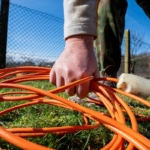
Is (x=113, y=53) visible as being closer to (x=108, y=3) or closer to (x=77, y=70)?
(x=108, y=3)

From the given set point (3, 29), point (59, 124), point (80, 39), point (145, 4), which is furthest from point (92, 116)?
point (3, 29)

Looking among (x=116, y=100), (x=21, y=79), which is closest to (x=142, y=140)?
(x=116, y=100)

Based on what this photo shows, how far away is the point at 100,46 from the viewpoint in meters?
1.88

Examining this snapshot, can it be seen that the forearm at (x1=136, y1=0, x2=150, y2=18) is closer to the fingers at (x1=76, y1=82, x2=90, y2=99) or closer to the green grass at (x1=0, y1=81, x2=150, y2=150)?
the green grass at (x1=0, y1=81, x2=150, y2=150)

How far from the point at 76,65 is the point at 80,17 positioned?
0.64 feet

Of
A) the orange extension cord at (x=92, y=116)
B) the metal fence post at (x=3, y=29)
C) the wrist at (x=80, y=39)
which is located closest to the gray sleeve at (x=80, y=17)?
the wrist at (x=80, y=39)

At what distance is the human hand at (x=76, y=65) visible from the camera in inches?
29.9

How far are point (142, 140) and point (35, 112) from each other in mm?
938

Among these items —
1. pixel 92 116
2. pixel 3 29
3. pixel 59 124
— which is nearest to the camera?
pixel 92 116

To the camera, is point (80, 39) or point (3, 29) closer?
point (80, 39)

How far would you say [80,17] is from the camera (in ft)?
2.81

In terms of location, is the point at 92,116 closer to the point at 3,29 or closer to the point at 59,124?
the point at 59,124

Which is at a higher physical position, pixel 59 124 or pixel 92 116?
pixel 92 116

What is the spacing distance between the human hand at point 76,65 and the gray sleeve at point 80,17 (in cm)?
3
